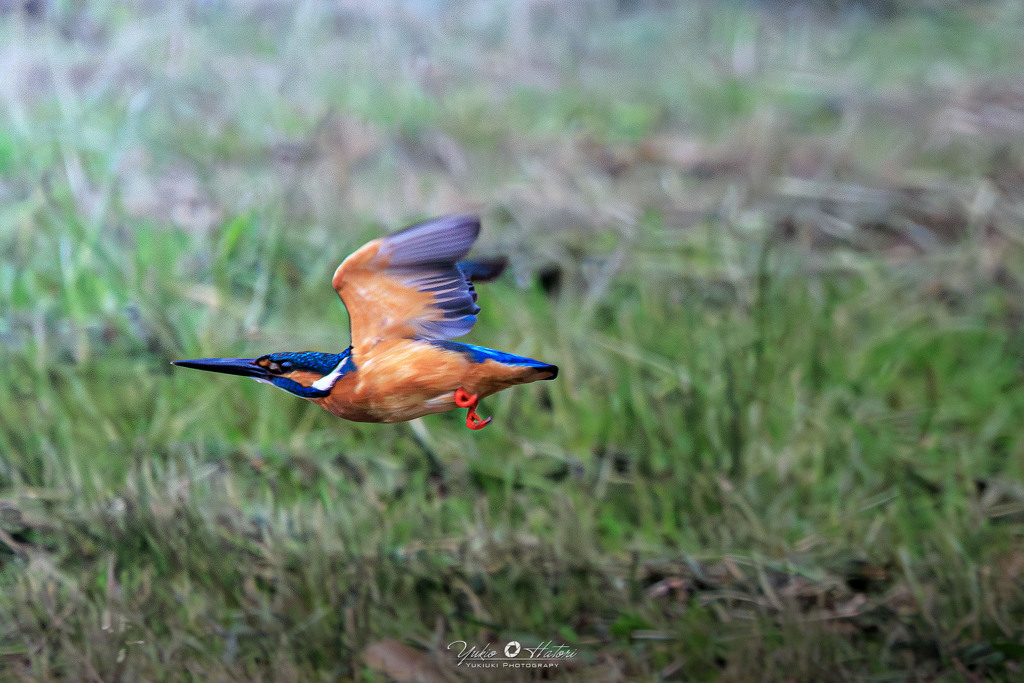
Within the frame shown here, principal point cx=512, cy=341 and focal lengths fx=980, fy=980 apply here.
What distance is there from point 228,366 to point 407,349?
52 millimetres

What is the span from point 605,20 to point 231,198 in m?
0.45

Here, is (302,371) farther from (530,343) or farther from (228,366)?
(530,343)

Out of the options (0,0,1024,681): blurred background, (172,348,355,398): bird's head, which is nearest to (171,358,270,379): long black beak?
(172,348,355,398): bird's head

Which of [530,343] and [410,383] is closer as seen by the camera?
[410,383]

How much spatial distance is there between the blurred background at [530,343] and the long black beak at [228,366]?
39 cm

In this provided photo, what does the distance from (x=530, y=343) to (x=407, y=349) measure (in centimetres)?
41

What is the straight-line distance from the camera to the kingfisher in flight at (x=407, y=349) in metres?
0.25

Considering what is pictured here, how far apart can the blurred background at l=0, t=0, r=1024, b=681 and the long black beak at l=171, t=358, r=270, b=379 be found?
1.27 ft

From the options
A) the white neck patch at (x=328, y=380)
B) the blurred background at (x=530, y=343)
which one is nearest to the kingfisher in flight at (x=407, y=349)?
the white neck patch at (x=328, y=380)

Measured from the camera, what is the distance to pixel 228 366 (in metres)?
0.23

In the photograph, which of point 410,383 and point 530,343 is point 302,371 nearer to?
point 410,383

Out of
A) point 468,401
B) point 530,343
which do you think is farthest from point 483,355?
point 530,343

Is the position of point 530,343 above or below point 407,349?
below

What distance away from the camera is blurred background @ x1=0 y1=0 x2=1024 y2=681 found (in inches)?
24.0
